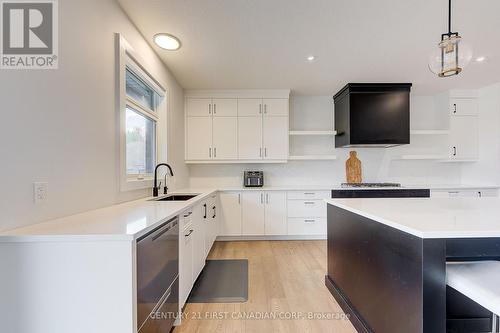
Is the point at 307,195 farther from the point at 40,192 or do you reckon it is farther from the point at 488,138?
the point at 40,192

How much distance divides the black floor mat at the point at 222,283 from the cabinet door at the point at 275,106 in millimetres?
2305

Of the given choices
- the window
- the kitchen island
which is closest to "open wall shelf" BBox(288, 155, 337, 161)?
the kitchen island

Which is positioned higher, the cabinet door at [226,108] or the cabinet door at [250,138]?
the cabinet door at [226,108]

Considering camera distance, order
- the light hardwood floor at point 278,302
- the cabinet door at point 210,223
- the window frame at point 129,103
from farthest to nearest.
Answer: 1. the cabinet door at point 210,223
2. the window frame at point 129,103
3. the light hardwood floor at point 278,302

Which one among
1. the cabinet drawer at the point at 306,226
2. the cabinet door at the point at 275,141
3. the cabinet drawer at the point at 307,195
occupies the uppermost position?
the cabinet door at the point at 275,141

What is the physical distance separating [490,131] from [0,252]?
568 centimetres

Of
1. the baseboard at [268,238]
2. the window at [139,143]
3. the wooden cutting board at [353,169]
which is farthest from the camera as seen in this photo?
the wooden cutting board at [353,169]

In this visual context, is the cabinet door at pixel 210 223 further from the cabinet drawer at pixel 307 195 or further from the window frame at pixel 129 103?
the cabinet drawer at pixel 307 195

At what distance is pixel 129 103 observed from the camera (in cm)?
217

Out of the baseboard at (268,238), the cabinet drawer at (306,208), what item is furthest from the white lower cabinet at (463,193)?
the baseboard at (268,238)

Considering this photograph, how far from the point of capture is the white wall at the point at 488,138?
11.8ft

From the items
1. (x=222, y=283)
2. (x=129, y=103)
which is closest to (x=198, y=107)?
(x=129, y=103)

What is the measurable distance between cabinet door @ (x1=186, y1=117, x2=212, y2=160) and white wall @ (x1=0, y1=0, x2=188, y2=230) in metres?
1.75

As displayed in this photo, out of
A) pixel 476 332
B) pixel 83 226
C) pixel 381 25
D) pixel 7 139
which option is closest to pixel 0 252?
pixel 83 226
